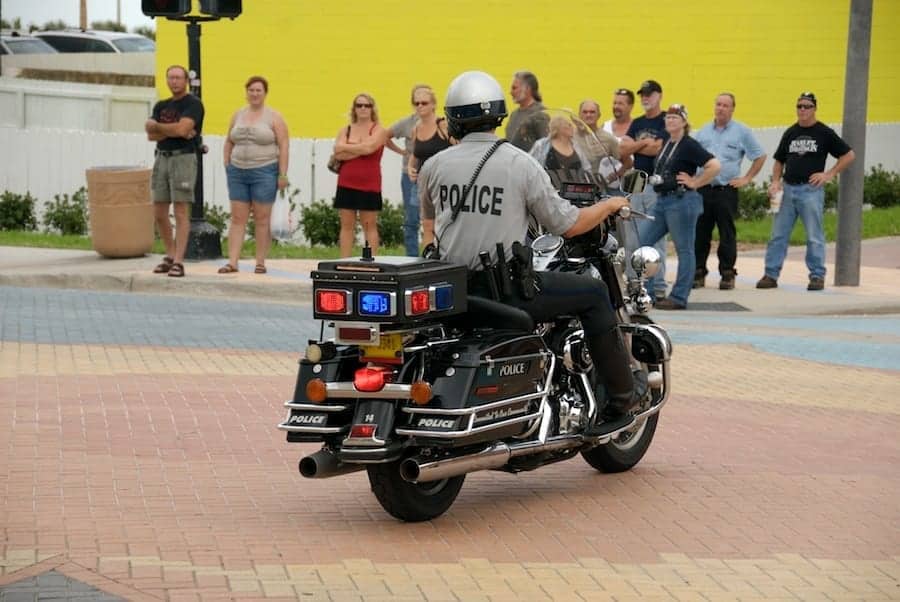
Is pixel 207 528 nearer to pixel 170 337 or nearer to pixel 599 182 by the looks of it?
pixel 599 182

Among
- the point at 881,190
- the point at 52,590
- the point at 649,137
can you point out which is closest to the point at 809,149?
the point at 649,137

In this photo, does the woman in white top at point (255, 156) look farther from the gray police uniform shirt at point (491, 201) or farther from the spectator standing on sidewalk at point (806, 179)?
the gray police uniform shirt at point (491, 201)

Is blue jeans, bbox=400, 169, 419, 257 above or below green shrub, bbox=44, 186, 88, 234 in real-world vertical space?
above

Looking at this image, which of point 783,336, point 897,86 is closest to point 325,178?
point 897,86

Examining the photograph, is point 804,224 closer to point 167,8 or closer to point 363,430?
point 167,8

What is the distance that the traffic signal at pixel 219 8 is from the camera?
18.5 metres

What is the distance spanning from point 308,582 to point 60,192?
70.8 ft

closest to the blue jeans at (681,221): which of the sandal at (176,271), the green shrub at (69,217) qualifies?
the sandal at (176,271)

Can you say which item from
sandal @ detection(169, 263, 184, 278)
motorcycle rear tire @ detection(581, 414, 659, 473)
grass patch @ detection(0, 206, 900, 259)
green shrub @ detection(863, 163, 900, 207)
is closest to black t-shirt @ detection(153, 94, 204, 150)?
sandal @ detection(169, 263, 184, 278)

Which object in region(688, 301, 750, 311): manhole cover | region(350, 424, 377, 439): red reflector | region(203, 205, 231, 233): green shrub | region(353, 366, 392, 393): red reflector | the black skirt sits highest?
the black skirt

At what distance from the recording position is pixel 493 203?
7688 mm

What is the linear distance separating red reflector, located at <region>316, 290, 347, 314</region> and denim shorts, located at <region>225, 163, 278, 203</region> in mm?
9977

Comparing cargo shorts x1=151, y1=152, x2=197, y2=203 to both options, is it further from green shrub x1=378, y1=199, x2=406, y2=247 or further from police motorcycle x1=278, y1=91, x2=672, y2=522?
police motorcycle x1=278, y1=91, x2=672, y2=522

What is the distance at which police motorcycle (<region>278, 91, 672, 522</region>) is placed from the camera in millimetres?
7156
